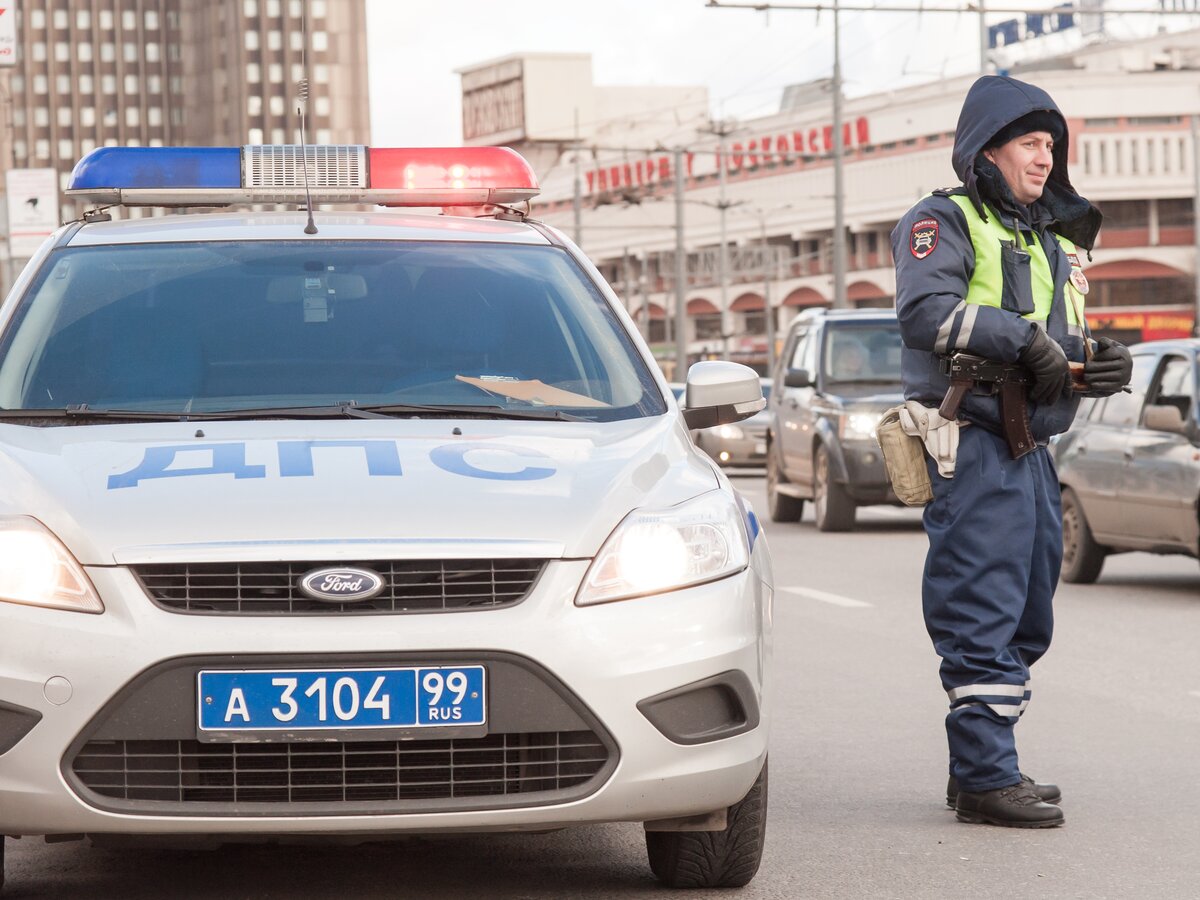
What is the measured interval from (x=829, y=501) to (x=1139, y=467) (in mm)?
5912

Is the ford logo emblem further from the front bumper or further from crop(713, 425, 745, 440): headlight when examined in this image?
crop(713, 425, 745, 440): headlight

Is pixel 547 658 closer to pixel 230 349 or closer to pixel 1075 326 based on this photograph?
pixel 230 349

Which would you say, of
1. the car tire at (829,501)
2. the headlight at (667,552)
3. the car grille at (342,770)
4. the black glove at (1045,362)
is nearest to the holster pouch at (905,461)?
the black glove at (1045,362)

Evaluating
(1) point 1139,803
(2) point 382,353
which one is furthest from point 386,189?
(1) point 1139,803

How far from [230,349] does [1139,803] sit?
2.74 metres

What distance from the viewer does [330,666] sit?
13.6 feet

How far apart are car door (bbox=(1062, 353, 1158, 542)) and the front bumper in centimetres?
919

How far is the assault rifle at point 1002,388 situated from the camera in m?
5.68

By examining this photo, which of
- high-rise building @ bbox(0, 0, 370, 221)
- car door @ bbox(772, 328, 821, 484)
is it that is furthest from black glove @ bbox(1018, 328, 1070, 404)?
high-rise building @ bbox(0, 0, 370, 221)

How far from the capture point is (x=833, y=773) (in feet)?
21.7

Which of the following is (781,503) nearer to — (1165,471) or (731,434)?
A: (731,434)

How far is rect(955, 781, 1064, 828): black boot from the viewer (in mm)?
5660

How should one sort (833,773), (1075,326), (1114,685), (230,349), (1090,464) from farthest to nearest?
(1090,464) < (1114,685) < (833,773) < (1075,326) < (230,349)

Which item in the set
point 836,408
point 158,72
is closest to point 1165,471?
point 836,408
